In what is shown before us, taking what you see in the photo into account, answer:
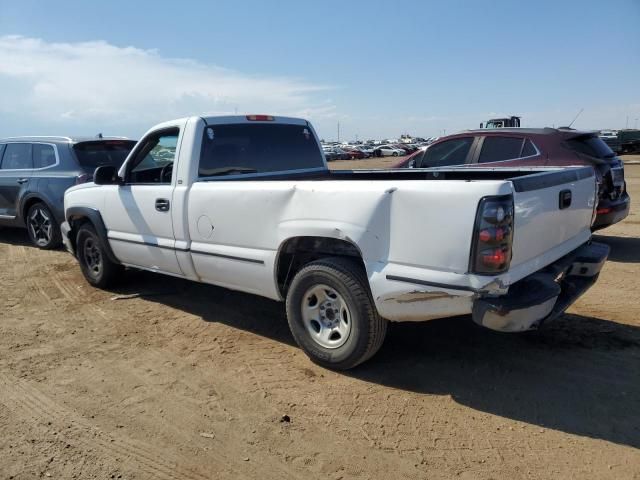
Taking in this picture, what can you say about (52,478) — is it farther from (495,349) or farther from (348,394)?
(495,349)

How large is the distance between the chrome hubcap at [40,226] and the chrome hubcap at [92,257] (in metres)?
2.60

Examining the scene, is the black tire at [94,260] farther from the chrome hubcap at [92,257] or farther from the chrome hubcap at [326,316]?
the chrome hubcap at [326,316]

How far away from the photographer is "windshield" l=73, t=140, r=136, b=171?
8.02 meters

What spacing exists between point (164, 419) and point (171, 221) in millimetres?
1964

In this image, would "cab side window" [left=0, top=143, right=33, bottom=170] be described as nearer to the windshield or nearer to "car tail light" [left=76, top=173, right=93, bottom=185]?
the windshield

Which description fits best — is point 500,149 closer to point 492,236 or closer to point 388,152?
point 492,236

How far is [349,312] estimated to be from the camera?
365cm

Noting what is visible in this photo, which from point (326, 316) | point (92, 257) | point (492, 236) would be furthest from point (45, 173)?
point (492, 236)

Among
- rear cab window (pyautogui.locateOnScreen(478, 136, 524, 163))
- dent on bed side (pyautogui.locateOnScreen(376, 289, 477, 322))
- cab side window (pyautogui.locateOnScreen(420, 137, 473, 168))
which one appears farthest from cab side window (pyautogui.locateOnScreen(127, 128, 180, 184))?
rear cab window (pyautogui.locateOnScreen(478, 136, 524, 163))

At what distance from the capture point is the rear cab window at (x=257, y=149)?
4.75 metres

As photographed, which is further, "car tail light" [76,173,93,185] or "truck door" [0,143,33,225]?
"truck door" [0,143,33,225]

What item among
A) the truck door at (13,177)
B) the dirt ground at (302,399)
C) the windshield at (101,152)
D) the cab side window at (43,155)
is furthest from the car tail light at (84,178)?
the dirt ground at (302,399)

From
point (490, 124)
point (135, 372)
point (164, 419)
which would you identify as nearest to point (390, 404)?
point (164, 419)

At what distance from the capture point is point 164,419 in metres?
3.33
